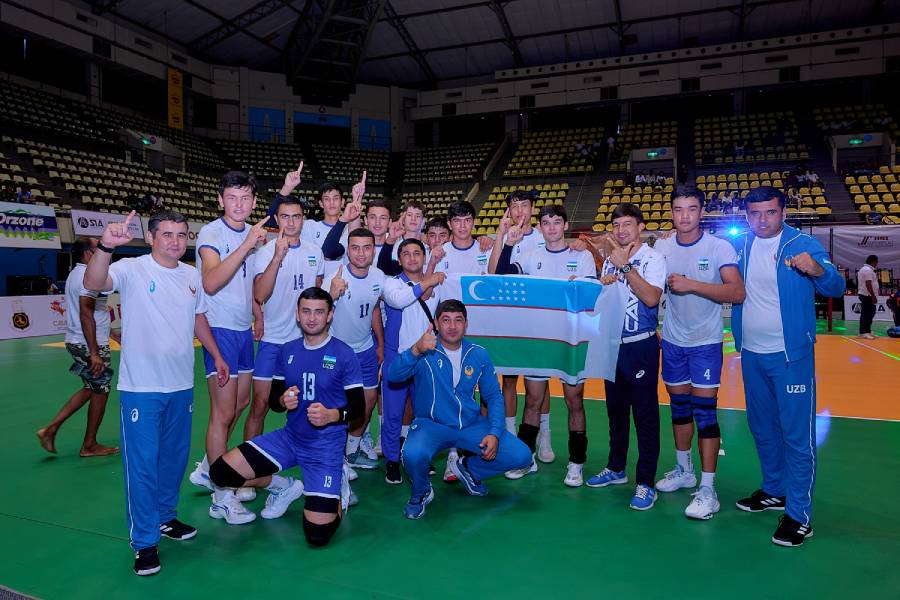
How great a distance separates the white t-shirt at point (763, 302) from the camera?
3.96 metres

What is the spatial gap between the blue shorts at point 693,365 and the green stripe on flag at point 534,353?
2.07 ft

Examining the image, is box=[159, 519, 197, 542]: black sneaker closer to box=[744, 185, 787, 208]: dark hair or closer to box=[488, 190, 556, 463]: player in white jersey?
box=[488, 190, 556, 463]: player in white jersey

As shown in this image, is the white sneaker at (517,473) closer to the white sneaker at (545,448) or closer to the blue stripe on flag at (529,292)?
the white sneaker at (545,448)

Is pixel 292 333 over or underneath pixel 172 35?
underneath

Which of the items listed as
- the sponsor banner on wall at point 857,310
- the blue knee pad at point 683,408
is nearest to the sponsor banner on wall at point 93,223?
the blue knee pad at point 683,408

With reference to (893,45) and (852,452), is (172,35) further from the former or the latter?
(893,45)

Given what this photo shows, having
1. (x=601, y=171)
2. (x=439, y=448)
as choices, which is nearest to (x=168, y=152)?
(x=601, y=171)

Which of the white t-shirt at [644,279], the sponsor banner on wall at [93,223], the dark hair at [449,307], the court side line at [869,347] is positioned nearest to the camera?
the white t-shirt at [644,279]

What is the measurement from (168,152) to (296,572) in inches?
1073

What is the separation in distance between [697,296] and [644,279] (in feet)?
1.66

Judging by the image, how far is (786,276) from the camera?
3928mm

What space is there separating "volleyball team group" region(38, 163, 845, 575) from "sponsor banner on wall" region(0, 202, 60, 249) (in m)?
13.3

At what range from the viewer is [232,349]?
423cm

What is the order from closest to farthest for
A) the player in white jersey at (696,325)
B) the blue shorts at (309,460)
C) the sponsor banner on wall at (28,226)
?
the blue shorts at (309,460) → the player in white jersey at (696,325) → the sponsor banner on wall at (28,226)
